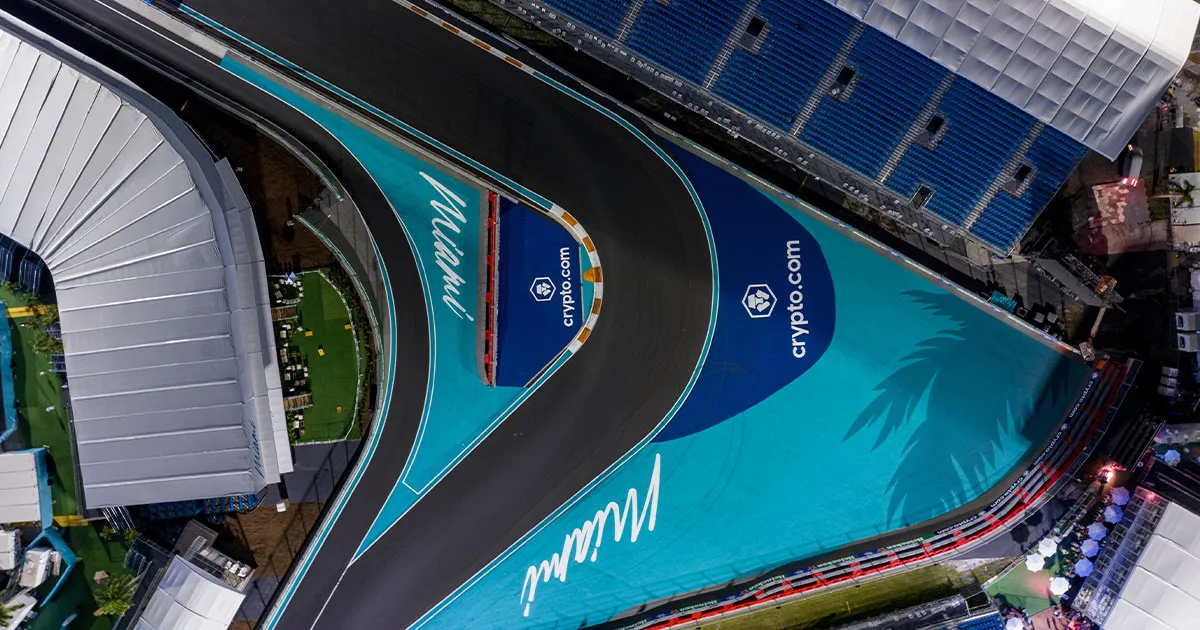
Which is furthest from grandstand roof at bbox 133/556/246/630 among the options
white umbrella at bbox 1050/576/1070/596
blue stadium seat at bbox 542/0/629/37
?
white umbrella at bbox 1050/576/1070/596

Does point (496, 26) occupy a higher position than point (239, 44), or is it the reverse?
point (496, 26)

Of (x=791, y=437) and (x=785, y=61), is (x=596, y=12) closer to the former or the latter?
(x=785, y=61)

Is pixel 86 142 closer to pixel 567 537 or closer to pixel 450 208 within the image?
pixel 450 208

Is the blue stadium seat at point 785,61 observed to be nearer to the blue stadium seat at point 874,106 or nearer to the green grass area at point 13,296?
the blue stadium seat at point 874,106

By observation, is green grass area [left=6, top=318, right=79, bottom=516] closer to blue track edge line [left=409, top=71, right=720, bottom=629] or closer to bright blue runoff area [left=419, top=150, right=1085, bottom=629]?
blue track edge line [left=409, top=71, right=720, bottom=629]

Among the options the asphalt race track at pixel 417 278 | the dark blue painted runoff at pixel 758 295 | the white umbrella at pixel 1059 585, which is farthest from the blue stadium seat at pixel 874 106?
the white umbrella at pixel 1059 585

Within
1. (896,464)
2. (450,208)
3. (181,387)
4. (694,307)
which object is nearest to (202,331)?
(181,387)
